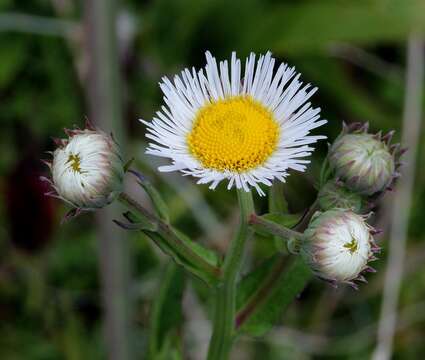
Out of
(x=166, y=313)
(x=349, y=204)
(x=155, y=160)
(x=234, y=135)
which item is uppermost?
(x=155, y=160)

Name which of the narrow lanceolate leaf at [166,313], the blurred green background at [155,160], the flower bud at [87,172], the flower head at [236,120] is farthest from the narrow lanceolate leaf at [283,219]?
the blurred green background at [155,160]

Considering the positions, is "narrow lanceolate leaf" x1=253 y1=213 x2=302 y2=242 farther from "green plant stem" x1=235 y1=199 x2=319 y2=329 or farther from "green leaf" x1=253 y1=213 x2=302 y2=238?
"green plant stem" x1=235 y1=199 x2=319 y2=329

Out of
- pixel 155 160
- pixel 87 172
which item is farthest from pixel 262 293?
pixel 155 160

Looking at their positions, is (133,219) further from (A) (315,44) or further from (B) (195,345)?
(A) (315,44)

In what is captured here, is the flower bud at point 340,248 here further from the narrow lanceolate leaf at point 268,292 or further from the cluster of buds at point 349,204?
the narrow lanceolate leaf at point 268,292

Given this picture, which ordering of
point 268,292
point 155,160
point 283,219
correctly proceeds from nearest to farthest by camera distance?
point 283,219
point 268,292
point 155,160

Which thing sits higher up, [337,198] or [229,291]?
[337,198]

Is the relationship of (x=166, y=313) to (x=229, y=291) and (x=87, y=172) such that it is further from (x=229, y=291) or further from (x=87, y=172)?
(x=87, y=172)
